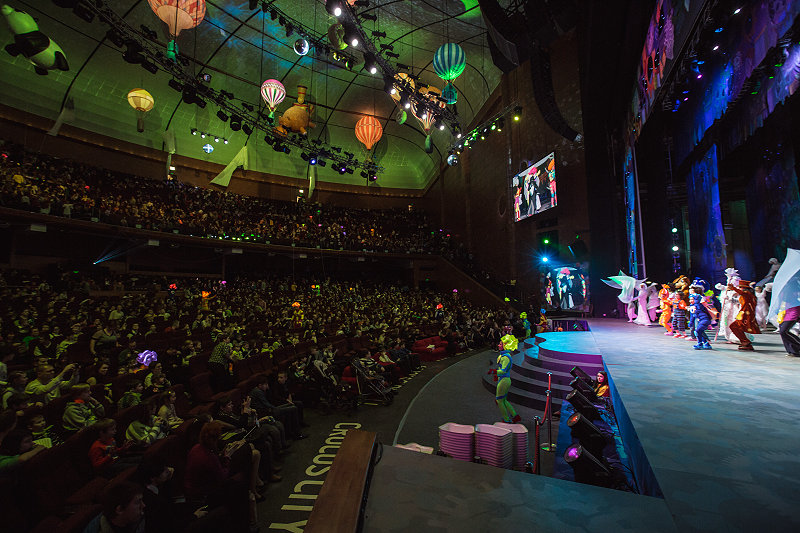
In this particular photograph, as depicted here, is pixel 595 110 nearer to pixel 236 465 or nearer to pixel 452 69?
pixel 452 69

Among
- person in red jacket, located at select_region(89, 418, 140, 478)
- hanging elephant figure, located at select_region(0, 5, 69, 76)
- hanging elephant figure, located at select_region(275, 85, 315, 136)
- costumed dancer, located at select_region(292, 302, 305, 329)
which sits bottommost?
person in red jacket, located at select_region(89, 418, 140, 478)

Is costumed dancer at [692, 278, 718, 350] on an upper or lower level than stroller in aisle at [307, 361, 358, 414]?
upper

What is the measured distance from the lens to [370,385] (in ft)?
28.1

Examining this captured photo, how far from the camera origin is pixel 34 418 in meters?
3.95

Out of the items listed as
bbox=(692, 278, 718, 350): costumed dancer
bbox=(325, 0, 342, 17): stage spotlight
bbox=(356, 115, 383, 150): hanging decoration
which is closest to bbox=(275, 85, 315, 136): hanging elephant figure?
bbox=(356, 115, 383, 150): hanging decoration

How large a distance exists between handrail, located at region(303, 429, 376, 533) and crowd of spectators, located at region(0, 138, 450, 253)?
1790cm

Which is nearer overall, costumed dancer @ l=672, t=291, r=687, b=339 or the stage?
the stage

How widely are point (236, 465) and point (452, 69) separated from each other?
422 inches

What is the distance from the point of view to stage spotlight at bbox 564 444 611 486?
118 inches

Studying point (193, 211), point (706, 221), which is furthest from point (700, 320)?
point (193, 211)

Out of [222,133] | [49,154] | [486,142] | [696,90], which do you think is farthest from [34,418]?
[222,133]

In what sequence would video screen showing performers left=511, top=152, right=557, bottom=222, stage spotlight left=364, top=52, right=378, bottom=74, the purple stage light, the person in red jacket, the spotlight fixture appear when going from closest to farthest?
the spotlight fixture
the person in red jacket
the purple stage light
stage spotlight left=364, top=52, right=378, bottom=74
video screen showing performers left=511, top=152, right=557, bottom=222

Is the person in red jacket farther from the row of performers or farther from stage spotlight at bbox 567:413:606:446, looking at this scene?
the row of performers

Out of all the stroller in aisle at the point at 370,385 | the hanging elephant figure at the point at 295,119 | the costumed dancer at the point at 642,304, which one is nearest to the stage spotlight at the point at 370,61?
the hanging elephant figure at the point at 295,119
